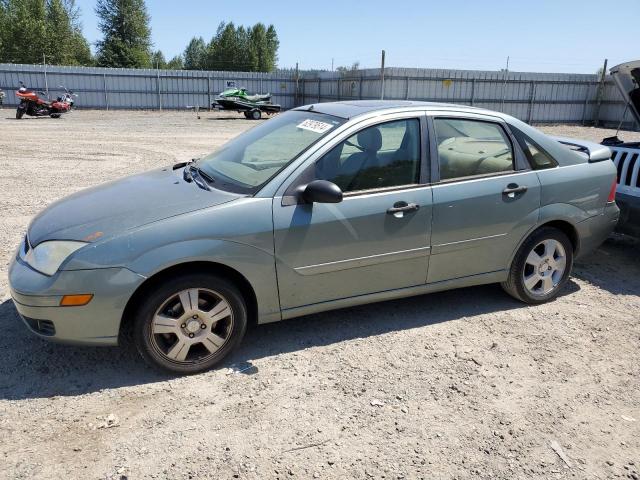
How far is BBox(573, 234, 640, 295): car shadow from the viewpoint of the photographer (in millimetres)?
5191

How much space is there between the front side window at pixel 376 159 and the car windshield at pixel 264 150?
186 mm

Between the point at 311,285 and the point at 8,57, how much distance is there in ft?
184

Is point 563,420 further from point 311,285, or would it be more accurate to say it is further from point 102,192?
point 102,192

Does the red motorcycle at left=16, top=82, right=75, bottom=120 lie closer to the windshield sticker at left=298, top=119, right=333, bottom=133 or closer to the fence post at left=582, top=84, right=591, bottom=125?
the windshield sticker at left=298, top=119, right=333, bottom=133

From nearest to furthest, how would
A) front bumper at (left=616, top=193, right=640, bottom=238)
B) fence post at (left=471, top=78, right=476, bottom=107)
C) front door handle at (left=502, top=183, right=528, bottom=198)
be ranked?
front door handle at (left=502, top=183, right=528, bottom=198) < front bumper at (left=616, top=193, right=640, bottom=238) < fence post at (left=471, top=78, right=476, bottom=107)

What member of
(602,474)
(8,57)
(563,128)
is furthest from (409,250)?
(8,57)

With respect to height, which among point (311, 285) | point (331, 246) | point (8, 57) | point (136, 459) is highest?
point (8, 57)

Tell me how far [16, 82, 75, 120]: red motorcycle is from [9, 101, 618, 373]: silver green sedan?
72.5 feet

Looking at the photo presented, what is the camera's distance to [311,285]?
3643 mm

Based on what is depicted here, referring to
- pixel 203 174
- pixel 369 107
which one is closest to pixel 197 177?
pixel 203 174

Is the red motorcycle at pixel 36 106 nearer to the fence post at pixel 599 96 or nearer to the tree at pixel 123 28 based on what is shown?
the fence post at pixel 599 96

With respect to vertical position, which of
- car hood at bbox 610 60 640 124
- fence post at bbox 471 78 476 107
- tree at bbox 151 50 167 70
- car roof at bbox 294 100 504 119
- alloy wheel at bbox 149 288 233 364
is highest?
tree at bbox 151 50 167 70

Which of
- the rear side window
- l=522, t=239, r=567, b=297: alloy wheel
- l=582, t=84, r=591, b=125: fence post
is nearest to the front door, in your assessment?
the rear side window

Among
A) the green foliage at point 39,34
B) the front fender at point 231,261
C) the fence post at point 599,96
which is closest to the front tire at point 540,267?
the front fender at point 231,261
